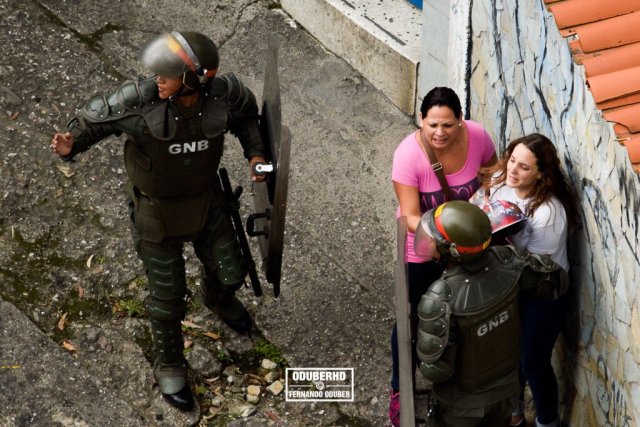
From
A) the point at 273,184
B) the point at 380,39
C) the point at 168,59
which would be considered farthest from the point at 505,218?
the point at 380,39

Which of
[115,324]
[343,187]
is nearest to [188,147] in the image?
[115,324]

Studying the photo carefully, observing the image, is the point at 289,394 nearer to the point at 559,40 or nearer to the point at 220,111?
the point at 220,111

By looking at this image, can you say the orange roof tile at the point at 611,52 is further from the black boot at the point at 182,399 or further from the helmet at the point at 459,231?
the black boot at the point at 182,399

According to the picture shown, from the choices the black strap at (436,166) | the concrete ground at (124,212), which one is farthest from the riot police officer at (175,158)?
the black strap at (436,166)

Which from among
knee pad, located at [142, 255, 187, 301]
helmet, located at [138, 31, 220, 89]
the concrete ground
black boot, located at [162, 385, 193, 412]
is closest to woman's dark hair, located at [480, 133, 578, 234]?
helmet, located at [138, 31, 220, 89]

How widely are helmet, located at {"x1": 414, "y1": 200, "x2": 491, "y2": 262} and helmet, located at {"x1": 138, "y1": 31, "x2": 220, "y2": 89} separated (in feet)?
4.32

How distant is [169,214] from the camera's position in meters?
5.54

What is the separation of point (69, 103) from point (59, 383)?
2.34m

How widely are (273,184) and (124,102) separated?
2.64ft

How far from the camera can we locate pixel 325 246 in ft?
22.6

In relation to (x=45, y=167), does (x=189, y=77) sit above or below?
above

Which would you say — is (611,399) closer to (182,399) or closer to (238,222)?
(238,222)

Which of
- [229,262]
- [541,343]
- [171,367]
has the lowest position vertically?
[171,367]

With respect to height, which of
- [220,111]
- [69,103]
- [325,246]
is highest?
[220,111]
